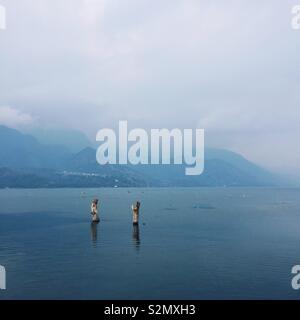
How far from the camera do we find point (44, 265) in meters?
51.2

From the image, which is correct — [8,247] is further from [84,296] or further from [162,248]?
[84,296]

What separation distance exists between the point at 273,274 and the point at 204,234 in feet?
123

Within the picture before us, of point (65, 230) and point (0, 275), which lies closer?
point (0, 275)

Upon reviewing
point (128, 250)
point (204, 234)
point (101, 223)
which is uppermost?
point (101, 223)
